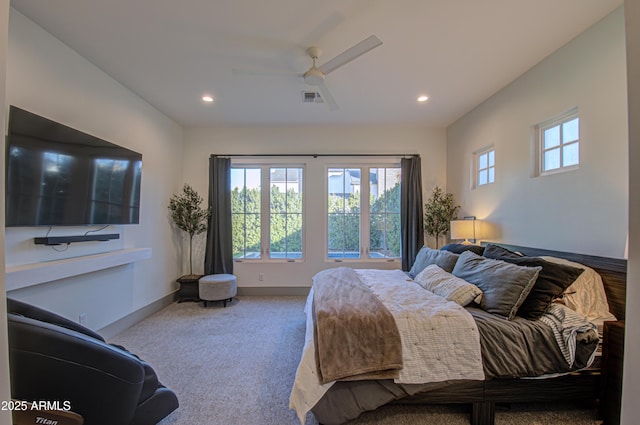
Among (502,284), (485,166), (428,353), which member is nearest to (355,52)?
(502,284)

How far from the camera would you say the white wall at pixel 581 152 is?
189cm

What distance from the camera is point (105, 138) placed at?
281cm

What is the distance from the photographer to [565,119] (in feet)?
7.72

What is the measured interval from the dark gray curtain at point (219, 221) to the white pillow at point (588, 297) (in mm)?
4114

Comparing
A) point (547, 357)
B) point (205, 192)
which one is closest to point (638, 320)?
point (547, 357)

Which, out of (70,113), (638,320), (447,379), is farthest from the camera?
(70,113)

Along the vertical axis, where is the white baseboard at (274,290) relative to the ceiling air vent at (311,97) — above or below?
below

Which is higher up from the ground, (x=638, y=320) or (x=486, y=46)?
(x=486, y=46)

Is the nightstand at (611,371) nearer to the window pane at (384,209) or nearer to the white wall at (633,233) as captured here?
the white wall at (633,233)

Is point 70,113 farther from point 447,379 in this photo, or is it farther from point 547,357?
point 547,357

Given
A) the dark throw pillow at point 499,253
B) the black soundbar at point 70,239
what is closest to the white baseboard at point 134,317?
the black soundbar at point 70,239

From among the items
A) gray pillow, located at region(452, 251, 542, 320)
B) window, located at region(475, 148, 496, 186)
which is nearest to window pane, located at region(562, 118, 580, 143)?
window, located at region(475, 148, 496, 186)

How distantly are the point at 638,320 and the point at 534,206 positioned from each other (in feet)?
8.27

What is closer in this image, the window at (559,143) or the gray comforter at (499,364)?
the gray comforter at (499,364)
